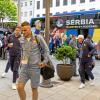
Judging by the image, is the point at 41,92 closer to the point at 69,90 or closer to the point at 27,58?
the point at 69,90

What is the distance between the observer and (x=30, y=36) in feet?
20.1

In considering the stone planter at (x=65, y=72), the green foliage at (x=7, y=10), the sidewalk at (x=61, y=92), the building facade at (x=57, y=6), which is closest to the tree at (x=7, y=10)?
the green foliage at (x=7, y=10)

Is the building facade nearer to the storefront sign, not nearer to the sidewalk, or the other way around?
the storefront sign

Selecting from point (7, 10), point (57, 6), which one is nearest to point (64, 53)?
point (7, 10)

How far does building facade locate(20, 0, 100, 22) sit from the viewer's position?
5388cm

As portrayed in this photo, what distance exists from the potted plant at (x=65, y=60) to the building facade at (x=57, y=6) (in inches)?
1659

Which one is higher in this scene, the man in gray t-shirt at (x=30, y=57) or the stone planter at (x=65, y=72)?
the man in gray t-shirt at (x=30, y=57)

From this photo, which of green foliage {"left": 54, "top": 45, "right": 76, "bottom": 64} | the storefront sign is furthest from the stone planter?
the storefront sign

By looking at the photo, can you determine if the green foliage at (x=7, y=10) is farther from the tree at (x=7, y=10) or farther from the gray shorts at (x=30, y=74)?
the gray shorts at (x=30, y=74)

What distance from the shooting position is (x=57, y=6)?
5981 cm

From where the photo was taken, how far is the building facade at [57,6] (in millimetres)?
53875

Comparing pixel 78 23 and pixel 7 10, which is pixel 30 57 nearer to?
pixel 78 23

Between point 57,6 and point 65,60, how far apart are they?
49.8 m

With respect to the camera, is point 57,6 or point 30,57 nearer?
point 30,57
